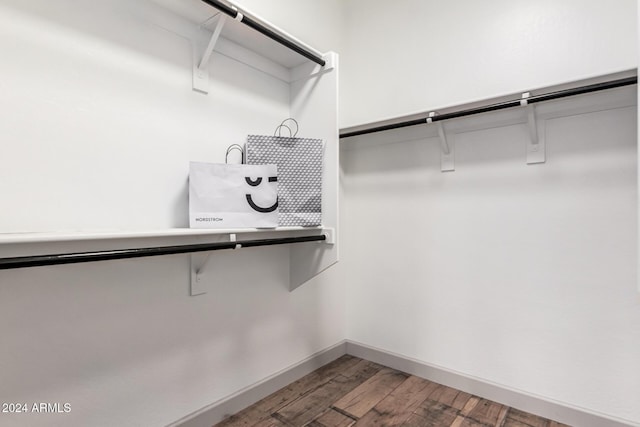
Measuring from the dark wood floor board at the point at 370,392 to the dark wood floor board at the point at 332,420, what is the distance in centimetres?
4

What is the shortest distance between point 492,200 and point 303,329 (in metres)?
1.25

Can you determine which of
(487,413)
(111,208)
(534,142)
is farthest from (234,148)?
(487,413)

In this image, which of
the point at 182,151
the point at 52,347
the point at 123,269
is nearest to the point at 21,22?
the point at 182,151

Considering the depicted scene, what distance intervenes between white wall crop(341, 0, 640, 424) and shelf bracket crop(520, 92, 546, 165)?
38 mm

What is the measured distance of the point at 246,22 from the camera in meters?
1.32

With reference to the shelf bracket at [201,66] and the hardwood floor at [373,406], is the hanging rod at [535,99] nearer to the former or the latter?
the shelf bracket at [201,66]

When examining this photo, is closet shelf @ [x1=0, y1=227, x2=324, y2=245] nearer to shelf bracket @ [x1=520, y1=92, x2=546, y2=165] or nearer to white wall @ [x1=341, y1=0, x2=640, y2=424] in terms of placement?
white wall @ [x1=341, y1=0, x2=640, y2=424]

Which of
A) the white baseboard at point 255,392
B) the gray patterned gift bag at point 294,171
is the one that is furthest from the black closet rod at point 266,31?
the white baseboard at point 255,392

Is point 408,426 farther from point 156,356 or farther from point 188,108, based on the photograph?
point 188,108

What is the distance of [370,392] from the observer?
1777 mm

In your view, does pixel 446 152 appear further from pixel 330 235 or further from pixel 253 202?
pixel 253 202

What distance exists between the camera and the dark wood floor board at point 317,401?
155cm

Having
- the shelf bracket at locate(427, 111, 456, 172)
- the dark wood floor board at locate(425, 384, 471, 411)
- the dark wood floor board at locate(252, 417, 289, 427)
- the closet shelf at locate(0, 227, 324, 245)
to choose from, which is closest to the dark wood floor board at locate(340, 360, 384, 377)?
the dark wood floor board at locate(425, 384, 471, 411)

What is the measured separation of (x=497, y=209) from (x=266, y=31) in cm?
138
